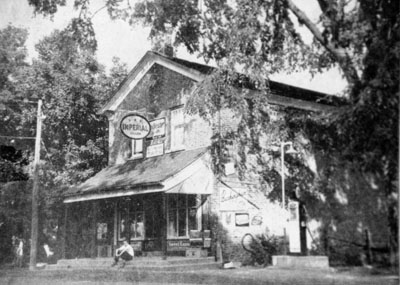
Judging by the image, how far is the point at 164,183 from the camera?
51.2 ft

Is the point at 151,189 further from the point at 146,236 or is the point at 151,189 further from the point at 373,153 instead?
the point at 373,153

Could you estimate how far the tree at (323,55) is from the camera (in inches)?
382

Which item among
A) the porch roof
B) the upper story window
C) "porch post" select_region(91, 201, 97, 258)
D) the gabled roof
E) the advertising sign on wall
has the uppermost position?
the gabled roof

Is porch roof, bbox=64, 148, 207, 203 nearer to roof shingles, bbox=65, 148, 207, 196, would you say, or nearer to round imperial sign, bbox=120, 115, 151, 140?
roof shingles, bbox=65, 148, 207, 196

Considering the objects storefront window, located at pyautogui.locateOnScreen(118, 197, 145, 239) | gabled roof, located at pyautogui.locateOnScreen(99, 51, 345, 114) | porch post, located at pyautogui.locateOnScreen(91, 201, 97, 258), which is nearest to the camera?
gabled roof, located at pyautogui.locateOnScreen(99, 51, 345, 114)

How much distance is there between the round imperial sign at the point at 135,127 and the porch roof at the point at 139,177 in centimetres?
128

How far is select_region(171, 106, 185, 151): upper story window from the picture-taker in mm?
Answer: 18188

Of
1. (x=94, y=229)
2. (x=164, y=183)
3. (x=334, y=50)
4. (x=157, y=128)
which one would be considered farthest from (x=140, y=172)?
(x=334, y=50)

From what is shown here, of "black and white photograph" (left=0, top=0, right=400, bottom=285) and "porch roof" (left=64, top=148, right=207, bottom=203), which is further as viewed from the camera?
"porch roof" (left=64, top=148, right=207, bottom=203)

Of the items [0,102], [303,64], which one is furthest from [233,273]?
[0,102]

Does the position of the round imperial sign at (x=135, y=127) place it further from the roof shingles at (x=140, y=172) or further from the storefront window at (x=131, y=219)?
the storefront window at (x=131, y=219)

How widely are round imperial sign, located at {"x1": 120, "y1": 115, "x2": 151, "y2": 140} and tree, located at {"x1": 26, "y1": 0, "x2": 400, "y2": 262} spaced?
312cm

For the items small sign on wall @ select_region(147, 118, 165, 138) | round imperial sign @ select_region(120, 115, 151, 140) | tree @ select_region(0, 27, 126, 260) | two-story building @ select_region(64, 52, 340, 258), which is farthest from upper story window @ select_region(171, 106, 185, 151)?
tree @ select_region(0, 27, 126, 260)

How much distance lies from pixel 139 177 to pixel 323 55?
8.03 meters
